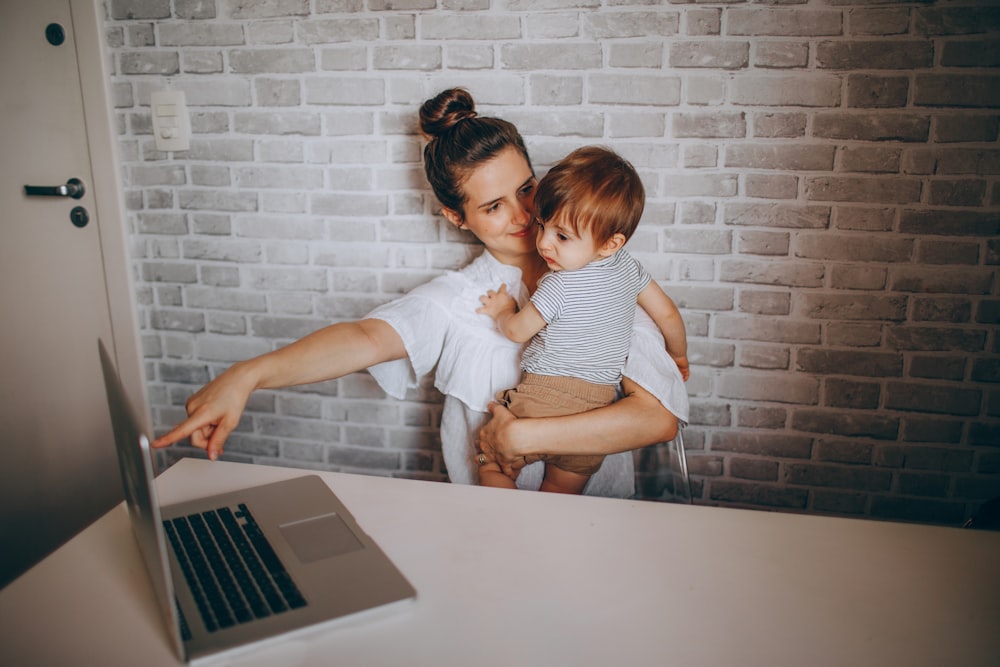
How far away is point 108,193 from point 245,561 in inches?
70.6

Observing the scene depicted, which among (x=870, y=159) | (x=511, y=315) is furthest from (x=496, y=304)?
(x=870, y=159)

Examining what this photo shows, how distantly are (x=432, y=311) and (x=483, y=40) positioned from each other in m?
0.84

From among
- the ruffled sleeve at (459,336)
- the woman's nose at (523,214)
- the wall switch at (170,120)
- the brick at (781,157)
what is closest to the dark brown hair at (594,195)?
the woman's nose at (523,214)

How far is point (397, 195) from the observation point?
2084 mm

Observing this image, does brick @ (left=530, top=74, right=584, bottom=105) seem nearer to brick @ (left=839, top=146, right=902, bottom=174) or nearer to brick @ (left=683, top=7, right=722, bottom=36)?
brick @ (left=683, top=7, right=722, bottom=36)

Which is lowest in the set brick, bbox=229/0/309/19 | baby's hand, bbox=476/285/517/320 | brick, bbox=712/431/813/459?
brick, bbox=712/431/813/459

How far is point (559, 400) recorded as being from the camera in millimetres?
1595

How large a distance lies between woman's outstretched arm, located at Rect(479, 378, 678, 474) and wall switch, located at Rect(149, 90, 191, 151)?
4.83 ft

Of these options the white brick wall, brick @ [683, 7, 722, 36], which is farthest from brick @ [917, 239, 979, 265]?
brick @ [683, 7, 722, 36]

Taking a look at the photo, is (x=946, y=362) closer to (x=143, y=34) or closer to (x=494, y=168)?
(x=494, y=168)

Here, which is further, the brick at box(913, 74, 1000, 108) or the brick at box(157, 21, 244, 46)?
the brick at box(157, 21, 244, 46)

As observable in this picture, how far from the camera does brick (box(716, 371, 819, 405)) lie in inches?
77.9

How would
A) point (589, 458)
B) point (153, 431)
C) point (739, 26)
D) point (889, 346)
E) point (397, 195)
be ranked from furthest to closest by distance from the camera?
point (153, 431), point (397, 195), point (889, 346), point (739, 26), point (589, 458)

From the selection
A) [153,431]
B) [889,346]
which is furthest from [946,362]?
[153,431]
